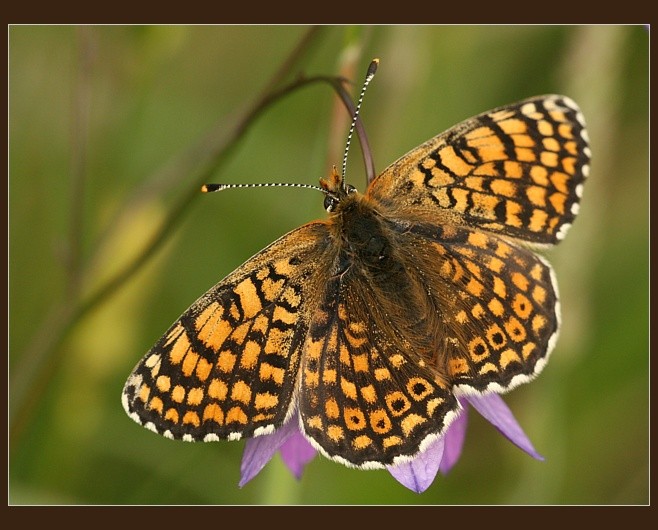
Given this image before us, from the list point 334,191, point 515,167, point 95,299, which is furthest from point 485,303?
point 95,299

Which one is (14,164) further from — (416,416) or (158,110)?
(416,416)

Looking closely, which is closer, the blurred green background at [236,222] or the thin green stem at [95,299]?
the thin green stem at [95,299]

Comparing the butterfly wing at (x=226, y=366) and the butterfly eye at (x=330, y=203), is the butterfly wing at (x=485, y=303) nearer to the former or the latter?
the butterfly eye at (x=330, y=203)

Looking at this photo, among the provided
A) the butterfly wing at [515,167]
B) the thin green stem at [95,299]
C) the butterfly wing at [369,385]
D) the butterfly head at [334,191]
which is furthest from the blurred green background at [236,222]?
the butterfly wing at [369,385]

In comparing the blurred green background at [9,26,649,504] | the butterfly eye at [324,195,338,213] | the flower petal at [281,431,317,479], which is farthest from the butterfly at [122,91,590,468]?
the blurred green background at [9,26,649,504]

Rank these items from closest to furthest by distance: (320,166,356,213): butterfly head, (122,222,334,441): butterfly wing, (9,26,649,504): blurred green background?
(122,222,334,441): butterfly wing → (320,166,356,213): butterfly head → (9,26,649,504): blurred green background

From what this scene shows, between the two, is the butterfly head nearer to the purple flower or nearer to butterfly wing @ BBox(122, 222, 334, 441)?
butterfly wing @ BBox(122, 222, 334, 441)

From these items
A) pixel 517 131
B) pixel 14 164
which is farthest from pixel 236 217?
pixel 517 131
